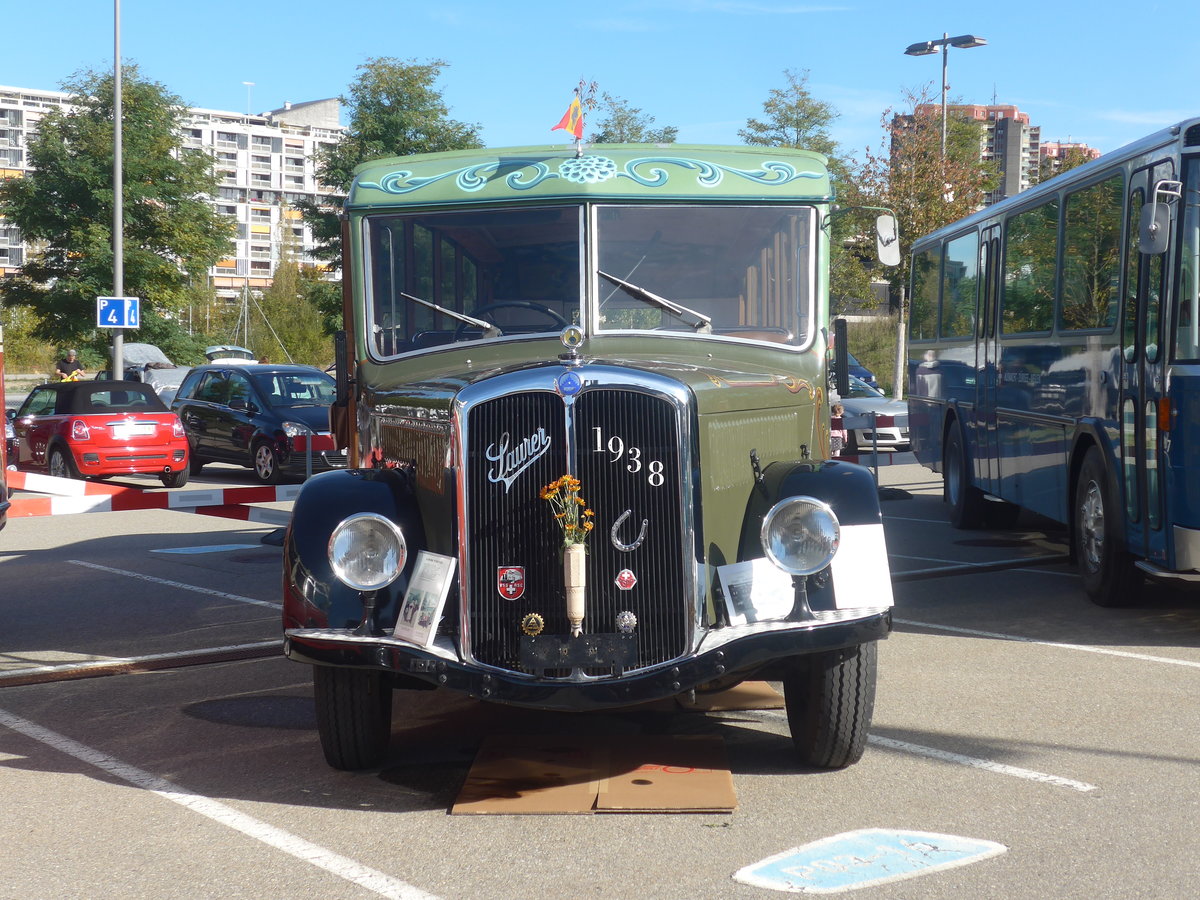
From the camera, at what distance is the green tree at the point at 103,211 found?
35062mm

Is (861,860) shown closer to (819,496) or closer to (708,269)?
(819,496)

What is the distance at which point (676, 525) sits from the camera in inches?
206

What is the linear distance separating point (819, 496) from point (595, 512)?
89cm

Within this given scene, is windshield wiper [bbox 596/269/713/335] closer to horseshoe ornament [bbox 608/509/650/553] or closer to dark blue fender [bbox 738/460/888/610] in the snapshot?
dark blue fender [bbox 738/460/888/610]

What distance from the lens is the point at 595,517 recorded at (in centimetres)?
521

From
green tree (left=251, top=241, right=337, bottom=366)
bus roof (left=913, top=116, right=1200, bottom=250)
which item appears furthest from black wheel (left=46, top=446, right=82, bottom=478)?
green tree (left=251, top=241, right=337, bottom=366)

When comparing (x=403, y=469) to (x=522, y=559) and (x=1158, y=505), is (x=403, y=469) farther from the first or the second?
(x=1158, y=505)

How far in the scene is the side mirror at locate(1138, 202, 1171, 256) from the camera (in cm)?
824

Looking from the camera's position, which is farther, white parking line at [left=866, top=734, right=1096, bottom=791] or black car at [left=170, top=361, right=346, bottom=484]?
black car at [left=170, top=361, right=346, bottom=484]

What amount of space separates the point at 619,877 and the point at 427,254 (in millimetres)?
3208

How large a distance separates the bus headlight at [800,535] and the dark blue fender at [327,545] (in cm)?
134

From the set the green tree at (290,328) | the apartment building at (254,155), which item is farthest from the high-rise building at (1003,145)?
the apartment building at (254,155)

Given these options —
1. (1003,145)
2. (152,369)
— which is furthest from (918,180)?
(1003,145)

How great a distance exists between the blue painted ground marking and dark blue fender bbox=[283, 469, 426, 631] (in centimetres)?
169
